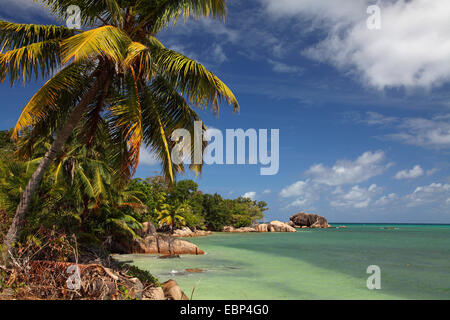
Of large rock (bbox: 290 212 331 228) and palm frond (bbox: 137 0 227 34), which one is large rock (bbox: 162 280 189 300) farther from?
large rock (bbox: 290 212 331 228)

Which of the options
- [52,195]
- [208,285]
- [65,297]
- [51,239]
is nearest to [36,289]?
[65,297]

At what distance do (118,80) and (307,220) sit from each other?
93.2 m

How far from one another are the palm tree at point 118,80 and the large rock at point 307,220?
91.1 metres

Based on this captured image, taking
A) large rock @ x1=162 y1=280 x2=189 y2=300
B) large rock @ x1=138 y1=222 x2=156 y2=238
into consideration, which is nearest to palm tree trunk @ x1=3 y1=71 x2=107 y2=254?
large rock @ x1=162 y1=280 x2=189 y2=300

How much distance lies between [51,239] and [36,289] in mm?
1695

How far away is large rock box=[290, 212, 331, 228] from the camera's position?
9462 centimetres

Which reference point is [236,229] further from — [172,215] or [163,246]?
[163,246]

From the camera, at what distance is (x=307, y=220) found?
9494 cm

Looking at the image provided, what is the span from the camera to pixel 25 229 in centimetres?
793

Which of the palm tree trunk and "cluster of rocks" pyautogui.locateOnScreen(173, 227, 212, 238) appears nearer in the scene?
the palm tree trunk

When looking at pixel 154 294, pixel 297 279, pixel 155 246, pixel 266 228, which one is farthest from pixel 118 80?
pixel 266 228

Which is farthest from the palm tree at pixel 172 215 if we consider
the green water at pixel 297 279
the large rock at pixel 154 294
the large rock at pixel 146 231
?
the large rock at pixel 154 294

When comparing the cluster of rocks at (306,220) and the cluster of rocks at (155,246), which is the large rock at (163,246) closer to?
the cluster of rocks at (155,246)
